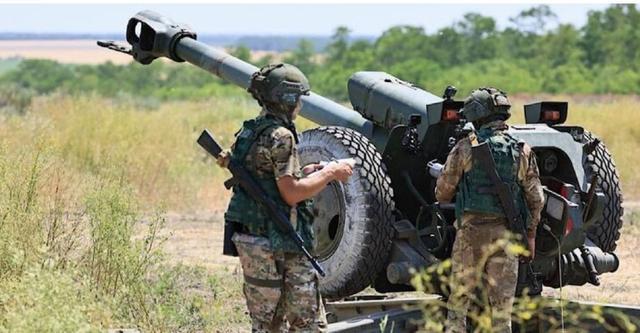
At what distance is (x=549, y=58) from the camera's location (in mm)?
47312

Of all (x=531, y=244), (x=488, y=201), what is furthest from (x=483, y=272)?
(x=488, y=201)

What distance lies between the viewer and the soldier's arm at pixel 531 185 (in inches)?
295

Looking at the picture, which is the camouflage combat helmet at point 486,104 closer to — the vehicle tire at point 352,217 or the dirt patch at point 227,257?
the vehicle tire at point 352,217

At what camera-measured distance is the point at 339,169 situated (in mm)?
6484

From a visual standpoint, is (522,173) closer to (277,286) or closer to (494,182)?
(494,182)

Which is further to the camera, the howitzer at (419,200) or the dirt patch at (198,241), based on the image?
the dirt patch at (198,241)

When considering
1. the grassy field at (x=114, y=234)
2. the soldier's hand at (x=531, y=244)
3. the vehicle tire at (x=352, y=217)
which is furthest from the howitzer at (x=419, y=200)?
the grassy field at (x=114, y=234)

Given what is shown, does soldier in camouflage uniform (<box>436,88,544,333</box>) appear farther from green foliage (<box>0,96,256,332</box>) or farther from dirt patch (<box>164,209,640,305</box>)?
dirt patch (<box>164,209,640,305</box>)

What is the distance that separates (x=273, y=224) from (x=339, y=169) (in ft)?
1.36

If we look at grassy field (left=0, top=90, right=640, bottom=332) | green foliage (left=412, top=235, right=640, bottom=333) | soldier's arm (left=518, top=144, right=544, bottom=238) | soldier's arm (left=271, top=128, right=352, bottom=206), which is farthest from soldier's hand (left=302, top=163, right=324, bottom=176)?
soldier's arm (left=518, top=144, right=544, bottom=238)

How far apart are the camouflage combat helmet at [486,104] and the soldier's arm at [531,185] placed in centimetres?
25

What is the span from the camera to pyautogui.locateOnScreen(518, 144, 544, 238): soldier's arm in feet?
24.6

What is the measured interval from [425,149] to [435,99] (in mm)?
531

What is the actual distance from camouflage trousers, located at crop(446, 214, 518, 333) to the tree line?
30.7 metres
